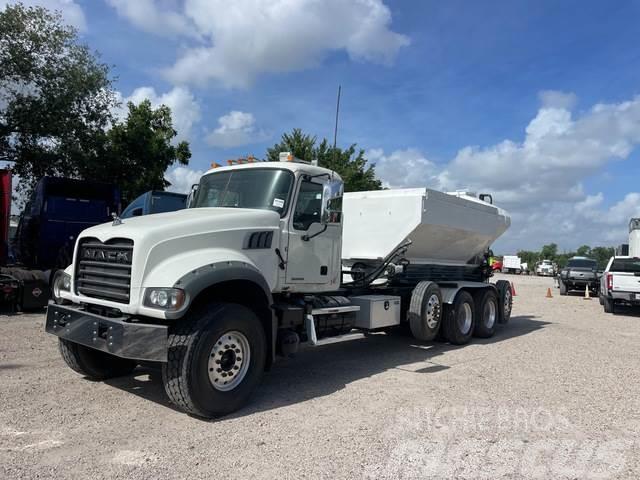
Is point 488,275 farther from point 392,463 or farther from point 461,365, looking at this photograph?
point 392,463

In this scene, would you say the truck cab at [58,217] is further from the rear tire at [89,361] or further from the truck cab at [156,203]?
the rear tire at [89,361]

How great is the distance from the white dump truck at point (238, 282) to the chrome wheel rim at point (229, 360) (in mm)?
12

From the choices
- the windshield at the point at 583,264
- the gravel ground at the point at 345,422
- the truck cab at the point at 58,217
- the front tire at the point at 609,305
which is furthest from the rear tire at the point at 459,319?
the windshield at the point at 583,264

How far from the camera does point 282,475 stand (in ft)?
13.0

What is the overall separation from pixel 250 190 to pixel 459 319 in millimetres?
5183

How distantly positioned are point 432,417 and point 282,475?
2021 mm

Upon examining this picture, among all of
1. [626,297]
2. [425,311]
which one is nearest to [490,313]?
[425,311]

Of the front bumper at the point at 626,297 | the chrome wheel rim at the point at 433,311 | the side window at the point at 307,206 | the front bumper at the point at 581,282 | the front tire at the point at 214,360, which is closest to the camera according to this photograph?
the front tire at the point at 214,360

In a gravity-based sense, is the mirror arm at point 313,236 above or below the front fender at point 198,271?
above

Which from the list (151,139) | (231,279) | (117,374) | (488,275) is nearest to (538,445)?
(231,279)

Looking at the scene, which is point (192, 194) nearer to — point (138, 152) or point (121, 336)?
point (121, 336)

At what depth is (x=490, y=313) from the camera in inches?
435

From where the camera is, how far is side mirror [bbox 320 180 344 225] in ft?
21.5

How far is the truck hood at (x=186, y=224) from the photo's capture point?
17.0 feet
